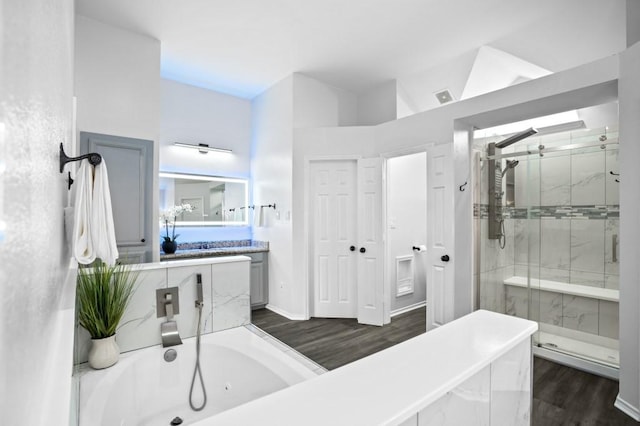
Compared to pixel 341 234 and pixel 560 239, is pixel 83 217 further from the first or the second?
pixel 560 239

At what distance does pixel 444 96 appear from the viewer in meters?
3.95

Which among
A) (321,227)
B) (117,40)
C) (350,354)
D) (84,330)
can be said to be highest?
(117,40)

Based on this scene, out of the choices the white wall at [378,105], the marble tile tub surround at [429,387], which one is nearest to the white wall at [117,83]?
the white wall at [378,105]

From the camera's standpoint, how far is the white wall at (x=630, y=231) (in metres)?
2.04

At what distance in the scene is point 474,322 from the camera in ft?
4.01

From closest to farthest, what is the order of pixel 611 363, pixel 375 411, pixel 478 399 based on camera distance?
pixel 375 411, pixel 478 399, pixel 611 363

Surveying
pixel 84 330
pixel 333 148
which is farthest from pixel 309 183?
pixel 84 330

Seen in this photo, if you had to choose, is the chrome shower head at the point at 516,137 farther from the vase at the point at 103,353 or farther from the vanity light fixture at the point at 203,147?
the vase at the point at 103,353

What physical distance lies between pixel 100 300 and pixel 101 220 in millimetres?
961

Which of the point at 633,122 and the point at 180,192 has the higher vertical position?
the point at 633,122

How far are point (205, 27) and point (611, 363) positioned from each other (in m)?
4.68

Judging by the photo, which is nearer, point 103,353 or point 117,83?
point 103,353

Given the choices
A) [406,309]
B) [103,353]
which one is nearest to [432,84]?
[406,309]

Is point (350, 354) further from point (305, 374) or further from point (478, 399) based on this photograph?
point (478, 399)
